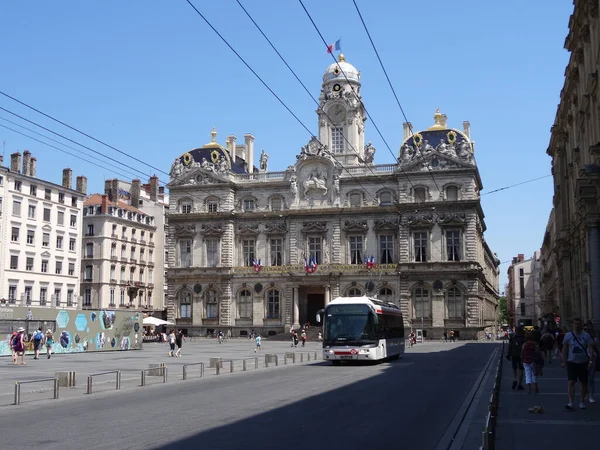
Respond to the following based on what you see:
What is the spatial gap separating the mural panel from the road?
22.4m

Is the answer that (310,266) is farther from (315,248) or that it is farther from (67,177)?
(67,177)

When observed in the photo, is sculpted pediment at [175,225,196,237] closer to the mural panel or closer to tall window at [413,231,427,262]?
tall window at [413,231,427,262]

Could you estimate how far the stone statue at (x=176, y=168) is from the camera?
81.7 meters

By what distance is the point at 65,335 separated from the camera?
4647cm

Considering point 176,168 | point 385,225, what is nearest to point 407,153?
point 385,225

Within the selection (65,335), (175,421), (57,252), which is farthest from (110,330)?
(175,421)

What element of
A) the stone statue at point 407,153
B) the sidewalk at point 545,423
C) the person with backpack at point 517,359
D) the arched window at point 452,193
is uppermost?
the stone statue at point 407,153

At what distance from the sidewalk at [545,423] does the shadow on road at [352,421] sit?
3.93ft

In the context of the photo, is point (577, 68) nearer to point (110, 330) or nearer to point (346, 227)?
point (110, 330)

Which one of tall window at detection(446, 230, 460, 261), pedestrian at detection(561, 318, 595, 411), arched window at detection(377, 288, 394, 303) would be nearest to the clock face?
tall window at detection(446, 230, 460, 261)

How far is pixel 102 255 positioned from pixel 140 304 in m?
10.1

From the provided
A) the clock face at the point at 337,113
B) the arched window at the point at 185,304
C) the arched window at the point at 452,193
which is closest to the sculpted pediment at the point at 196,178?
the arched window at the point at 185,304

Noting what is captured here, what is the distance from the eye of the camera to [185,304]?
79875 mm

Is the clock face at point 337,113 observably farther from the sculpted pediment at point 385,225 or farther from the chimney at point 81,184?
the chimney at point 81,184
